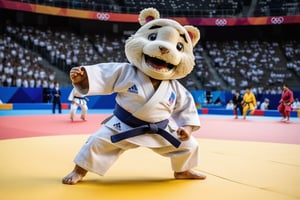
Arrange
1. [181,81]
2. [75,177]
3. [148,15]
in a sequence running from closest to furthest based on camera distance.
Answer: [75,177] < [148,15] < [181,81]

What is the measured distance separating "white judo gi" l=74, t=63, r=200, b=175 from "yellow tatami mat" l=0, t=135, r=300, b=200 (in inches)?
6.9

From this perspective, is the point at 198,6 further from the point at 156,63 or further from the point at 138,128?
the point at 138,128

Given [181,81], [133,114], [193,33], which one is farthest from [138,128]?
[181,81]

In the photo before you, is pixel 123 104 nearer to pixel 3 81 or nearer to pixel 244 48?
pixel 3 81

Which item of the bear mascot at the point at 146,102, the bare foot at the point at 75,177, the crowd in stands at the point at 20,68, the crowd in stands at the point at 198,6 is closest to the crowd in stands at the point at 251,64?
the crowd in stands at the point at 198,6

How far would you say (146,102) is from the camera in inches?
91.5

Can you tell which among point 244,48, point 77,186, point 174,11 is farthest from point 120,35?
point 77,186

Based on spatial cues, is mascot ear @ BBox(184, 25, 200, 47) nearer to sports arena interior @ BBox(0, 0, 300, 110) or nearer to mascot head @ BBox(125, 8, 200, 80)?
mascot head @ BBox(125, 8, 200, 80)

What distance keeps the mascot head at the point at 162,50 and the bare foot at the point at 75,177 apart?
2.81 ft

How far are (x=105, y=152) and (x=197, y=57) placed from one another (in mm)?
19849

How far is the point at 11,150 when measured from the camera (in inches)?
142

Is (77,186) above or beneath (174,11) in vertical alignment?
beneath

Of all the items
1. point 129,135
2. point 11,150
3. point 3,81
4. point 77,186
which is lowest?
point 3,81

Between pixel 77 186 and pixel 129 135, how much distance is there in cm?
49
